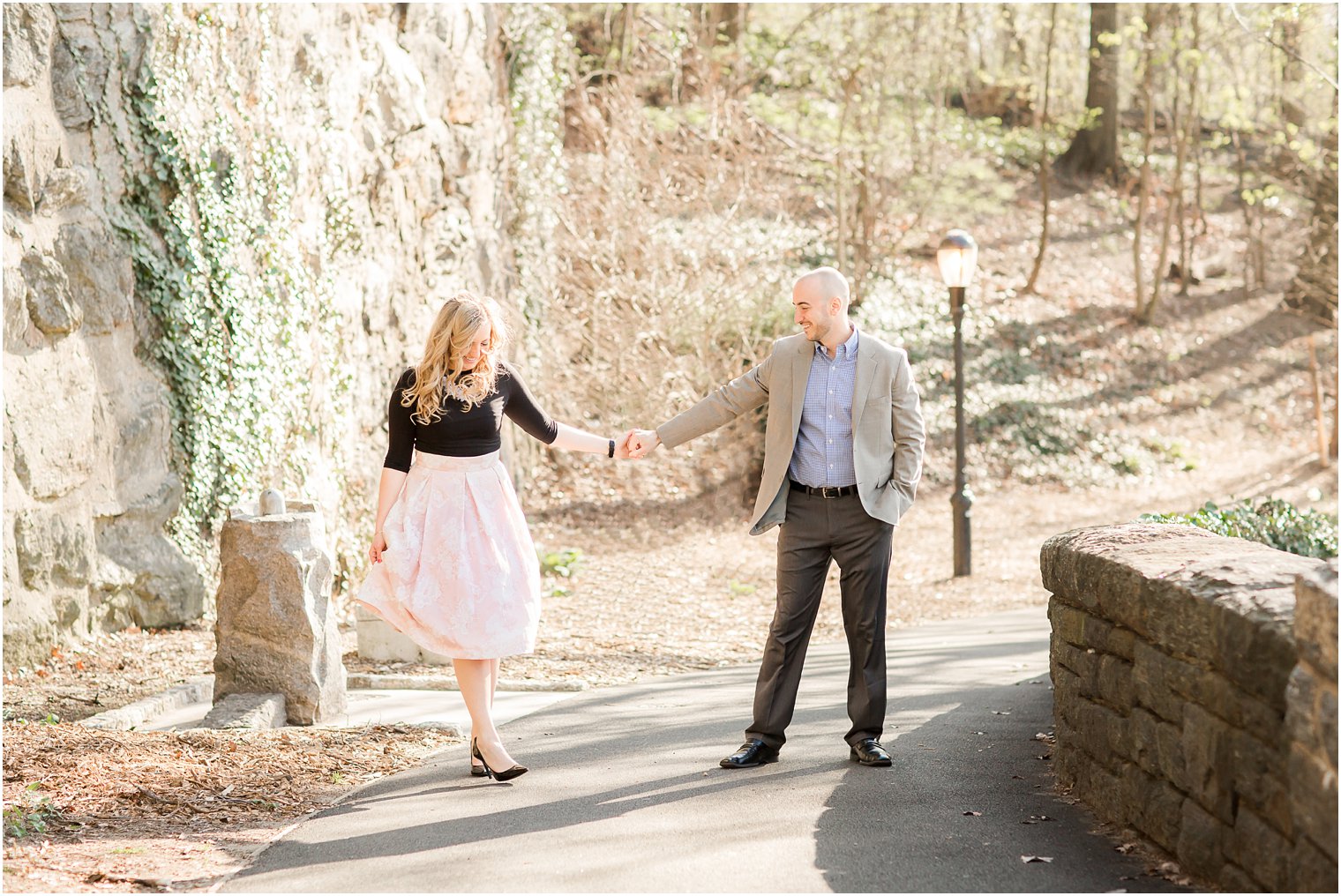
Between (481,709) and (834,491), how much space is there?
1.73 metres

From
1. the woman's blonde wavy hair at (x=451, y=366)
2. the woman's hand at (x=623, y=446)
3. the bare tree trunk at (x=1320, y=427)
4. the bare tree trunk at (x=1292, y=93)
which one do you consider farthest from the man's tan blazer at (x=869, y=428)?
the bare tree trunk at (x=1292, y=93)

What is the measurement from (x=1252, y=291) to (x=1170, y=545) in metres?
22.0

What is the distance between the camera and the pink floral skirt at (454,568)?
525 cm

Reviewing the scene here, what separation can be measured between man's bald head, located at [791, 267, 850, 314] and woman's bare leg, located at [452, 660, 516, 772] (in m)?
2.06

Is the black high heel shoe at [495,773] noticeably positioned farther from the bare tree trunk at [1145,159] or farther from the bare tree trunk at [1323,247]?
the bare tree trunk at [1323,247]

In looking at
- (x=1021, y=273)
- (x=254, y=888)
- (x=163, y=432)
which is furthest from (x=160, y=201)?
(x=1021, y=273)

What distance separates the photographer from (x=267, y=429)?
9.55 meters

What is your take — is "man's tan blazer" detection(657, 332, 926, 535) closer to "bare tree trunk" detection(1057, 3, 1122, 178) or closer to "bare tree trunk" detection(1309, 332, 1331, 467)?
"bare tree trunk" detection(1309, 332, 1331, 467)

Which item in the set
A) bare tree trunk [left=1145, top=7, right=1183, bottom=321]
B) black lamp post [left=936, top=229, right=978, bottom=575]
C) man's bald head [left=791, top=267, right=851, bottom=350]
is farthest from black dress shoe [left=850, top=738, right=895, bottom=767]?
bare tree trunk [left=1145, top=7, right=1183, bottom=321]

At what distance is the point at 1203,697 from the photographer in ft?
12.4

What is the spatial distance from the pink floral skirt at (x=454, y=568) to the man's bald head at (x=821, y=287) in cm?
150

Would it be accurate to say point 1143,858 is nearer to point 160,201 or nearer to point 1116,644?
point 1116,644

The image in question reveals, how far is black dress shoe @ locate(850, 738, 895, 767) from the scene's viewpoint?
528cm

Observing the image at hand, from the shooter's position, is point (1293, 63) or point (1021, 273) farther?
point (1021, 273)
